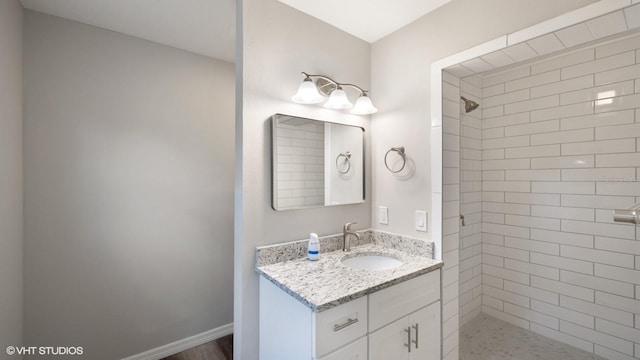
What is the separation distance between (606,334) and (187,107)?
12.1 feet

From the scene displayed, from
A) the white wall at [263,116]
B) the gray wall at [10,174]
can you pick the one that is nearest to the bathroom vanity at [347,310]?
the white wall at [263,116]

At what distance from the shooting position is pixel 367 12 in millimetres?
1704

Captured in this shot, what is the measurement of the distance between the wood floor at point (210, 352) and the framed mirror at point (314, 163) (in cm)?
150

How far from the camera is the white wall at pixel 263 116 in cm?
147

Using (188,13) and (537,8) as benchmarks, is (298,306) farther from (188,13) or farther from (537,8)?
(188,13)

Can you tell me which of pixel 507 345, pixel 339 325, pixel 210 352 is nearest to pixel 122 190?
pixel 210 352

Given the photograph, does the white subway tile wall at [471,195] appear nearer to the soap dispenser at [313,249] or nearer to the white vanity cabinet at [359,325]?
the white vanity cabinet at [359,325]

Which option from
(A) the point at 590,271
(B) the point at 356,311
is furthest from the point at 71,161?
(A) the point at 590,271

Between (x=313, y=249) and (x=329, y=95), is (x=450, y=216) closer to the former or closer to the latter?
(x=313, y=249)

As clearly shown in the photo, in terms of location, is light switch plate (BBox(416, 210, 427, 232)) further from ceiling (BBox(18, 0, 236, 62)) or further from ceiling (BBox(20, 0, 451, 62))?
ceiling (BBox(18, 0, 236, 62))

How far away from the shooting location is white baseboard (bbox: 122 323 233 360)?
2.04 m

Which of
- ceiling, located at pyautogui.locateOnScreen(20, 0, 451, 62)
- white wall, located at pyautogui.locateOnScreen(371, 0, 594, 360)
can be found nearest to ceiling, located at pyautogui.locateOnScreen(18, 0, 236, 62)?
ceiling, located at pyautogui.locateOnScreen(20, 0, 451, 62)

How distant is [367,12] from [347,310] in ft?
5.75

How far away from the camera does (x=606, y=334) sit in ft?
6.42
